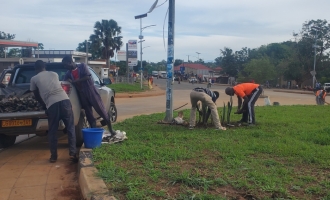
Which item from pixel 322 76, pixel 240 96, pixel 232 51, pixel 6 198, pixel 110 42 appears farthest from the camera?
pixel 232 51

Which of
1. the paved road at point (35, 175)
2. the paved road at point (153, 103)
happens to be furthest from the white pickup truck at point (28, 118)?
the paved road at point (153, 103)

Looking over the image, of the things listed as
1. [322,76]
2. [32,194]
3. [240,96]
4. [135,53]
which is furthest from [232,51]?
[32,194]

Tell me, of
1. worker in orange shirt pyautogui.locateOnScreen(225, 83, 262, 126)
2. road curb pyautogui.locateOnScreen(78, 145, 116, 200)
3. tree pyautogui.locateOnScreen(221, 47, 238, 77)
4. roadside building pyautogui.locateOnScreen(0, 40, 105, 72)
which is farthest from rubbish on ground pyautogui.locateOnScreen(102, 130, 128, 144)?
tree pyautogui.locateOnScreen(221, 47, 238, 77)

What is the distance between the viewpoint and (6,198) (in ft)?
15.2

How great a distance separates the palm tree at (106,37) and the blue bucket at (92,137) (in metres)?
52.4

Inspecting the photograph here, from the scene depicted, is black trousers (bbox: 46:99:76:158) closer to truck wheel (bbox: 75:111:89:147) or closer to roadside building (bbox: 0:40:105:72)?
truck wheel (bbox: 75:111:89:147)

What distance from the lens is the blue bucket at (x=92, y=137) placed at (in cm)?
631

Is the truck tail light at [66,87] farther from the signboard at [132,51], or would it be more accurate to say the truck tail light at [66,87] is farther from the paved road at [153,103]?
the signboard at [132,51]

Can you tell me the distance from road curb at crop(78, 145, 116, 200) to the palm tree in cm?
5338

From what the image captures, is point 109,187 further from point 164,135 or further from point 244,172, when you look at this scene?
point 164,135

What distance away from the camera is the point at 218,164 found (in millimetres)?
5125

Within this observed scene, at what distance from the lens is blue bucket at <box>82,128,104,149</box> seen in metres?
6.31

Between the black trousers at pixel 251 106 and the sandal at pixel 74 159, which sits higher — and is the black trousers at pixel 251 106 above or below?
above

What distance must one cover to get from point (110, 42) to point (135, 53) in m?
25.8
